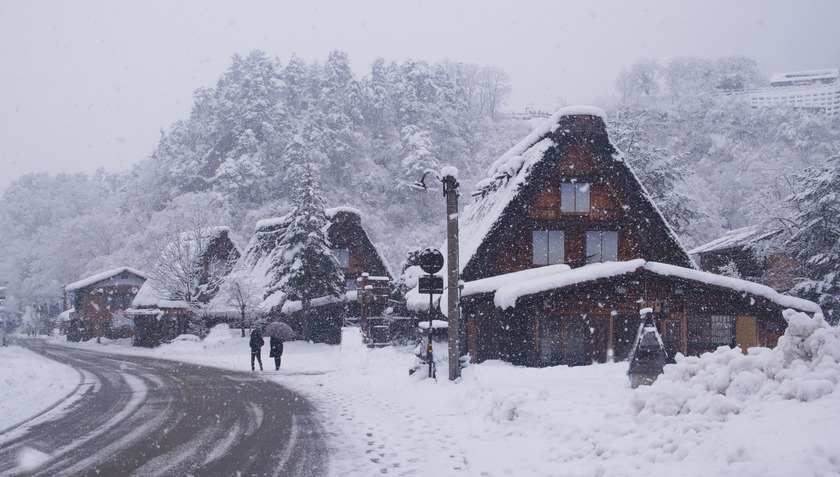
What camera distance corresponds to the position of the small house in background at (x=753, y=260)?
96.5 ft

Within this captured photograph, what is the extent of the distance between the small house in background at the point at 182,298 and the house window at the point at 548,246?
2775cm

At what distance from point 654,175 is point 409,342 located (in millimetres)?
18721

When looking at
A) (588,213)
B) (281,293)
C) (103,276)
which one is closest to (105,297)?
(103,276)

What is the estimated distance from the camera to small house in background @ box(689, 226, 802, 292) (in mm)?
29406

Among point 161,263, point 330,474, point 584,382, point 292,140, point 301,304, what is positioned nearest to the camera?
point 330,474

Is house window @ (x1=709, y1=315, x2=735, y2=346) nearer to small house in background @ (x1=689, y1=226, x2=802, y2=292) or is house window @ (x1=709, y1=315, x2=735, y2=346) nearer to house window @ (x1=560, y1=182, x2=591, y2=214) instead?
house window @ (x1=560, y1=182, x2=591, y2=214)

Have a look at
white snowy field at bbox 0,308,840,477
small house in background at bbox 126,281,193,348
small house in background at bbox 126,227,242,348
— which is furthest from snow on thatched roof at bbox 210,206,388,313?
white snowy field at bbox 0,308,840,477

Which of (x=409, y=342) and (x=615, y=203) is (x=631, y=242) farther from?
(x=409, y=342)

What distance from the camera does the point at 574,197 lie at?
2316 centimetres

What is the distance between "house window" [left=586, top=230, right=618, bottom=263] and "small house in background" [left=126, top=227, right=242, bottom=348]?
2931 centimetres

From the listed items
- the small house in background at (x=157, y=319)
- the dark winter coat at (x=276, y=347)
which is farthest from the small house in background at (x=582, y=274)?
the small house in background at (x=157, y=319)

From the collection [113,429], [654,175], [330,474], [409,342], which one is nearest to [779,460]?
[330,474]

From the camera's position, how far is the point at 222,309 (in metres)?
38.4

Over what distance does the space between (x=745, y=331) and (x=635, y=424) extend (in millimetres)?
17232
